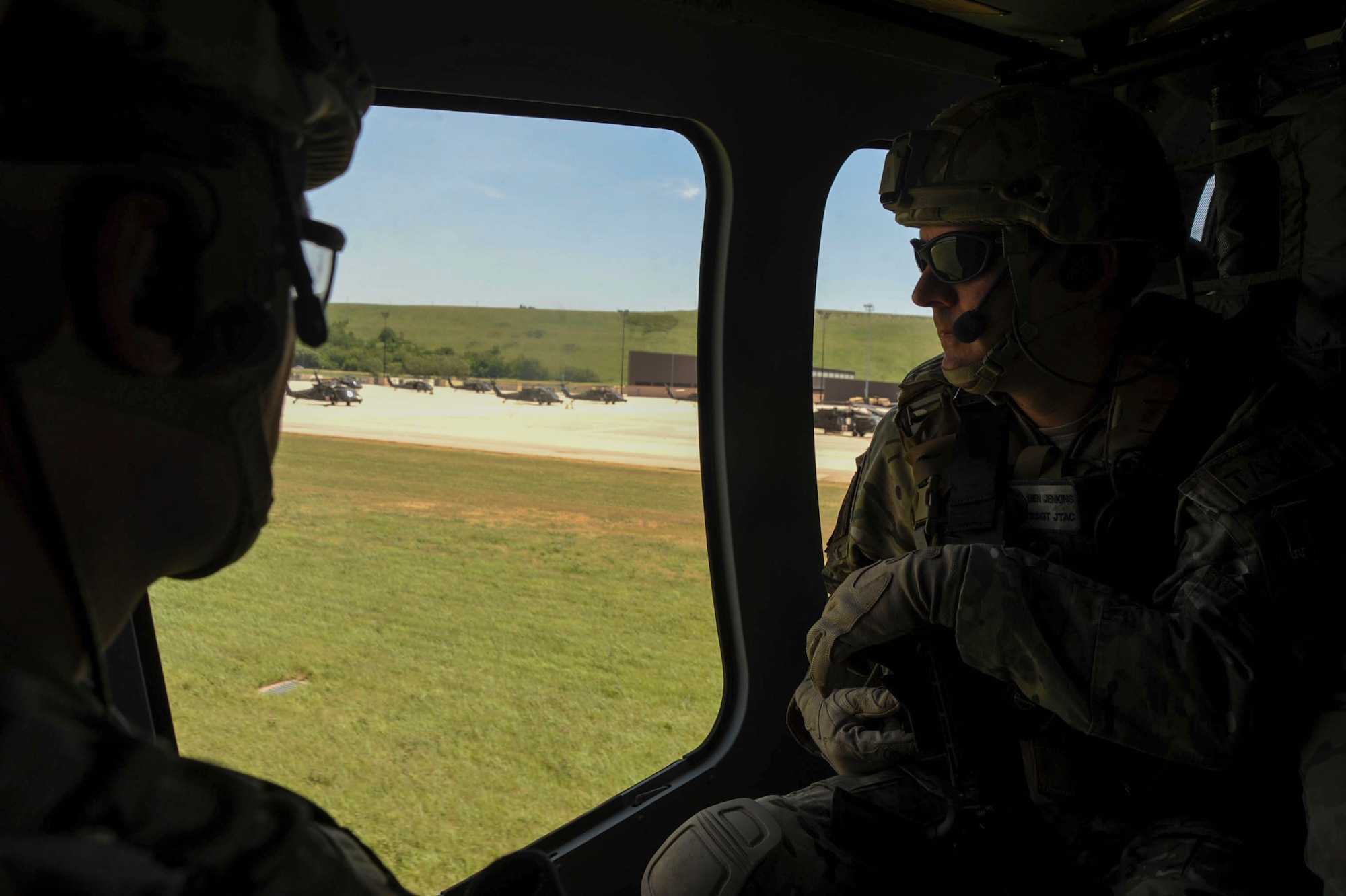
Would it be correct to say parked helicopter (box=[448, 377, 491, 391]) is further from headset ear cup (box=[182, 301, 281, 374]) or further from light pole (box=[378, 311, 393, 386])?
headset ear cup (box=[182, 301, 281, 374])

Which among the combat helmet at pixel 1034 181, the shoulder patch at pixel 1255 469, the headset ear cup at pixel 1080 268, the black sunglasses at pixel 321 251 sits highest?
the combat helmet at pixel 1034 181

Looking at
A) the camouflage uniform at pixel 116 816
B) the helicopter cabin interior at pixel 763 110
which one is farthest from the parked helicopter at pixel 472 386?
the camouflage uniform at pixel 116 816

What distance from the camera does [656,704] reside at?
10.8 feet

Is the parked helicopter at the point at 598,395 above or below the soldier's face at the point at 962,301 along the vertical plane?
below

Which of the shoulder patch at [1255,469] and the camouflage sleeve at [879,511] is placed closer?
the shoulder patch at [1255,469]

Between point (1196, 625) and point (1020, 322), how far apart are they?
0.67 meters

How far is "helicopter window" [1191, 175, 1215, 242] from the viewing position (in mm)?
2512

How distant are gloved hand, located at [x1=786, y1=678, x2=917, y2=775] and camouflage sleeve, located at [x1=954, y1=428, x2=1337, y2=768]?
0.43 metres

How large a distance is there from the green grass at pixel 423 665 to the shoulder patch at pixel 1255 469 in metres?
1.43

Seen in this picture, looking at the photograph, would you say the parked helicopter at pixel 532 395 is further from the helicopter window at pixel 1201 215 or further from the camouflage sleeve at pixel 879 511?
the helicopter window at pixel 1201 215

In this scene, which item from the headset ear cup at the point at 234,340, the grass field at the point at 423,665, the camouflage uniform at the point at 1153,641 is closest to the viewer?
the headset ear cup at the point at 234,340

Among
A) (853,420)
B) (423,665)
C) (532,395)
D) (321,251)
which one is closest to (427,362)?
(532,395)

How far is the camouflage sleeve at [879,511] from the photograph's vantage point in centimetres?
211

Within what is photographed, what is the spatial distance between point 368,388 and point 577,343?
0.75 meters
